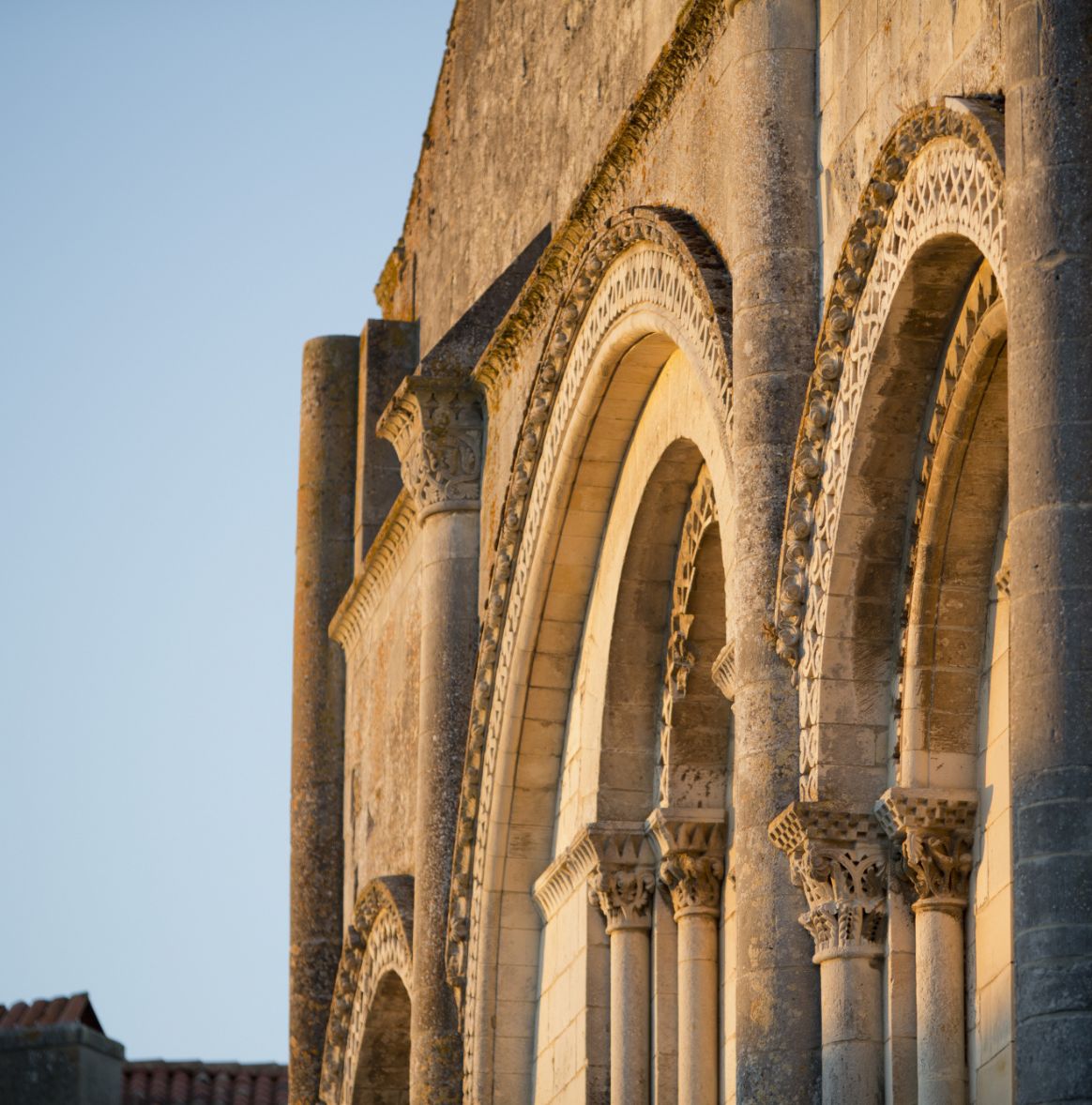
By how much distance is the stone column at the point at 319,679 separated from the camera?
19281mm

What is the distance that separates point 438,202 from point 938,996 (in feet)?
31.9

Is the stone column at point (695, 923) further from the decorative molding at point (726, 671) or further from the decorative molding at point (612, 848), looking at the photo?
the decorative molding at point (726, 671)

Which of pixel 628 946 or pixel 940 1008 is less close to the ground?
pixel 628 946

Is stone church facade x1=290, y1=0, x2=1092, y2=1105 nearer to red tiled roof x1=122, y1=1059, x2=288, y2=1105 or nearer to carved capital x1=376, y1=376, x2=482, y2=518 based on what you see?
carved capital x1=376, y1=376, x2=482, y2=518

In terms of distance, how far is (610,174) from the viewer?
13.7m

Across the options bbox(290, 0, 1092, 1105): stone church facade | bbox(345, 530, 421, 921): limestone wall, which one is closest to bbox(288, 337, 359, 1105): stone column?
bbox(290, 0, 1092, 1105): stone church facade

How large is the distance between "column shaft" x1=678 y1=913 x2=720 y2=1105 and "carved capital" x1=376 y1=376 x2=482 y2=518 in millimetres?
3695

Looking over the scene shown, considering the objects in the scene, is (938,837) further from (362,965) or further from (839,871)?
(362,965)

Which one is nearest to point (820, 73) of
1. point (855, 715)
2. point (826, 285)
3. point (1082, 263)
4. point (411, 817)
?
point (826, 285)

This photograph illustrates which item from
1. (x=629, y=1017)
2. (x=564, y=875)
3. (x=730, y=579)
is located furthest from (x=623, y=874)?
(x=730, y=579)

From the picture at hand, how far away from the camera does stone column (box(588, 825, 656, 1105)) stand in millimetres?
13383

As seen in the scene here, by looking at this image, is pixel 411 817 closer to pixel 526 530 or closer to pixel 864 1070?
pixel 526 530

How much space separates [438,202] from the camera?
18.5m

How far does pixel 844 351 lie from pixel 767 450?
1.75 feet
